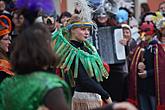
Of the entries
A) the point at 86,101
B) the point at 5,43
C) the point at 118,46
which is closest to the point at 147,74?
the point at 118,46

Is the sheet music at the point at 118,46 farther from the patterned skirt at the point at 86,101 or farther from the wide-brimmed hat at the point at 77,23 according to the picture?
the patterned skirt at the point at 86,101

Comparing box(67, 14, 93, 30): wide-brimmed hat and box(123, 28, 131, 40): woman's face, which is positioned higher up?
box(67, 14, 93, 30): wide-brimmed hat

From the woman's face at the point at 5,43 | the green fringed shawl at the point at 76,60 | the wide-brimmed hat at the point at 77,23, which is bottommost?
the green fringed shawl at the point at 76,60

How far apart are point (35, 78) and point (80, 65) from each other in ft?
7.92

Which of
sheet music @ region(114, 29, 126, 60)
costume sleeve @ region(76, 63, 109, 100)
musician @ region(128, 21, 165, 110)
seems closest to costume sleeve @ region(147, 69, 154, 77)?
musician @ region(128, 21, 165, 110)

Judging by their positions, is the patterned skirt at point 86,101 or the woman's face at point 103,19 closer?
the patterned skirt at point 86,101

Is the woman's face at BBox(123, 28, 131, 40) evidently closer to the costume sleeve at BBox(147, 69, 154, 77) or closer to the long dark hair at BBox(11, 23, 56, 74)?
the costume sleeve at BBox(147, 69, 154, 77)

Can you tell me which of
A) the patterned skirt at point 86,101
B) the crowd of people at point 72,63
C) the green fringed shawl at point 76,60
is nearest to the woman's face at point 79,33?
the crowd of people at point 72,63

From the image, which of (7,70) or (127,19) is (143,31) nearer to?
(127,19)

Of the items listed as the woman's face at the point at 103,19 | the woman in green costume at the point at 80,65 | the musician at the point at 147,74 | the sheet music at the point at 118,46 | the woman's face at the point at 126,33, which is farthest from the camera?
the woman's face at the point at 126,33

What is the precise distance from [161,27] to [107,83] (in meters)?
1.14

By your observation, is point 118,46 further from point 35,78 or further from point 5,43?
point 35,78

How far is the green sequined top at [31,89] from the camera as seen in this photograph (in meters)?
2.85

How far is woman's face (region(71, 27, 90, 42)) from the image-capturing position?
5426mm
